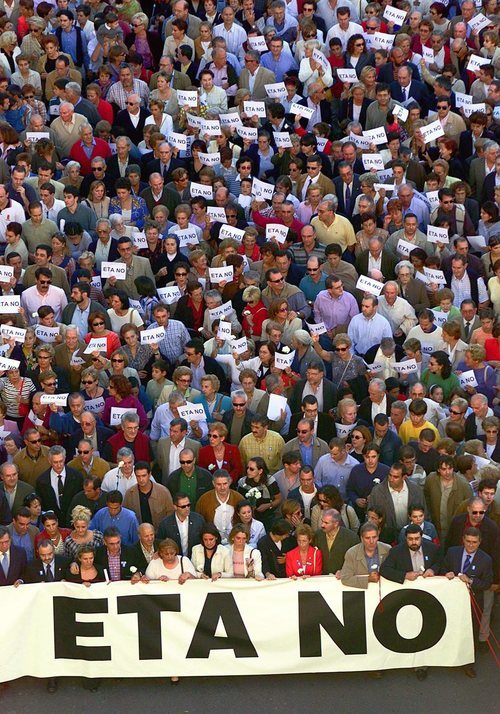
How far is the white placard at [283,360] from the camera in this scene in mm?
18359

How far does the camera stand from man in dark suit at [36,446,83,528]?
17.1m

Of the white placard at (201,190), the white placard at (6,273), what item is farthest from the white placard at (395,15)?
the white placard at (6,273)

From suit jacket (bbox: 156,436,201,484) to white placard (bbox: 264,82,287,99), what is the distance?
7.00 meters

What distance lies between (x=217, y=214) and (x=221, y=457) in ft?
14.2

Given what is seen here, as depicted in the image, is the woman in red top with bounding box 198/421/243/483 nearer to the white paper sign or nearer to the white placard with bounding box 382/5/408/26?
the white paper sign

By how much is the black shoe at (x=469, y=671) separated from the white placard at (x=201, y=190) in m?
7.52

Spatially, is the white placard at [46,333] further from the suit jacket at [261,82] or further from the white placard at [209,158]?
the suit jacket at [261,82]

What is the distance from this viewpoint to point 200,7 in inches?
976

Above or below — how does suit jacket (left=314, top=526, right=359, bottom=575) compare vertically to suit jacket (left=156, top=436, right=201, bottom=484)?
below

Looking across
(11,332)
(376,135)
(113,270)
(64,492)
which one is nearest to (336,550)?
(64,492)

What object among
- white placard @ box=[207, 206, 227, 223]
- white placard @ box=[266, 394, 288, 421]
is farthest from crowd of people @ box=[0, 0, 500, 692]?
white placard @ box=[207, 206, 227, 223]

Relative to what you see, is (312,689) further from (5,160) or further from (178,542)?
(5,160)

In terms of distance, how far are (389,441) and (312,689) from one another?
2.82 meters

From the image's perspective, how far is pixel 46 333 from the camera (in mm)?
18953
